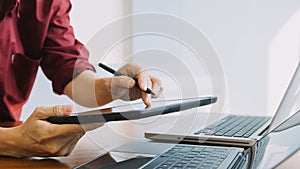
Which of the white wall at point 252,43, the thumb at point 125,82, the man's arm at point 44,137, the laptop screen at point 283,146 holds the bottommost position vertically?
the white wall at point 252,43

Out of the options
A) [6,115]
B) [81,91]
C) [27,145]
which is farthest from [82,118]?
[6,115]

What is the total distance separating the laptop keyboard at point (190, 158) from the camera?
24.4 inches

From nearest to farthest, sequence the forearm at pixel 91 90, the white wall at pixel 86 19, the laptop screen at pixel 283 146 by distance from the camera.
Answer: the laptop screen at pixel 283 146 < the forearm at pixel 91 90 < the white wall at pixel 86 19

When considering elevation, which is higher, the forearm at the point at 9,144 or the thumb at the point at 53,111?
the thumb at the point at 53,111

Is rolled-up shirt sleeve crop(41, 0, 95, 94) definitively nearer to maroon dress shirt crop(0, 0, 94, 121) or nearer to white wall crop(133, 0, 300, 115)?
maroon dress shirt crop(0, 0, 94, 121)

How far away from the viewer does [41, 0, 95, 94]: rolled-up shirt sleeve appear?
4.44ft

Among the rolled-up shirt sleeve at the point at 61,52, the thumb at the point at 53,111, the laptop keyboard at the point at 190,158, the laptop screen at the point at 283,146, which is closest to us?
the laptop screen at the point at 283,146

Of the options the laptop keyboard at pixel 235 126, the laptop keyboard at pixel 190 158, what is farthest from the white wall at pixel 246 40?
the laptop keyboard at pixel 190 158

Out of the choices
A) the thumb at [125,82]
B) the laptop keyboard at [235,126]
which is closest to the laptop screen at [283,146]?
the laptop keyboard at [235,126]

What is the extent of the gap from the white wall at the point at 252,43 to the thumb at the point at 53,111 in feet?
5.47

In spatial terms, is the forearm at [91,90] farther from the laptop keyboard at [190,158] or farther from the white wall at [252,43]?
the white wall at [252,43]

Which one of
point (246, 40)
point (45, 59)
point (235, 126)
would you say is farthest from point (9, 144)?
point (246, 40)

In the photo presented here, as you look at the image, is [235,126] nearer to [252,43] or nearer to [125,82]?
[125,82]

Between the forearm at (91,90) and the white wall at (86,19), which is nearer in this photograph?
the forearm at (91,90)
